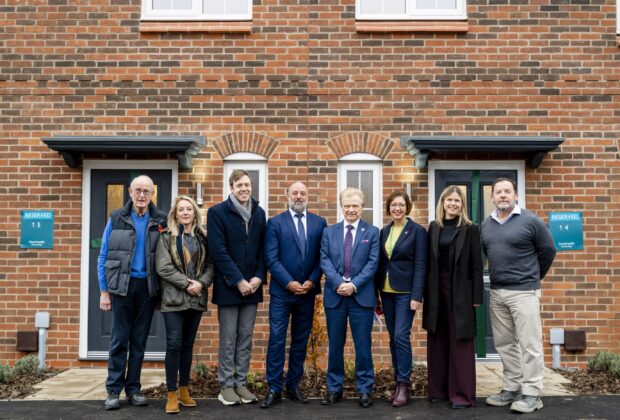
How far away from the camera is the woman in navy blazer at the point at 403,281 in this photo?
5590mm

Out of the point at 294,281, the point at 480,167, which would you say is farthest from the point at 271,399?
the point at 480,167

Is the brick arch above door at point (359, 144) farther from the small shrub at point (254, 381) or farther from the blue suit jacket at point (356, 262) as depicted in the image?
the small shrub at point (254, 381)

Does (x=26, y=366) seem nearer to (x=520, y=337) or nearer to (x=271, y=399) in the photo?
(x=271, y=399)

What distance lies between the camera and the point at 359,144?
7.57 meters

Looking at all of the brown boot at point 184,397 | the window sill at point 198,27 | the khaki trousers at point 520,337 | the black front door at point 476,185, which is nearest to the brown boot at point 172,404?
the brown boot at point 184,397

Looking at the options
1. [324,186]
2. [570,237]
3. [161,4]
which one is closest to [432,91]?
[324,186]

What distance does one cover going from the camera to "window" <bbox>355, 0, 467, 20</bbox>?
7.71m

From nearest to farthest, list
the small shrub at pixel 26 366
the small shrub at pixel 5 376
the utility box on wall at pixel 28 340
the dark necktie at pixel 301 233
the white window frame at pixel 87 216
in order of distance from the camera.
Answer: the dark necktie at pixel 301 233, the small shrub at pixel 5 376, the small shrub at pixel 26 366, the utility box on wall at pixel 28 340, the white window frame at pixel 87 216

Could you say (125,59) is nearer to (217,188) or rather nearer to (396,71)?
(217,188)

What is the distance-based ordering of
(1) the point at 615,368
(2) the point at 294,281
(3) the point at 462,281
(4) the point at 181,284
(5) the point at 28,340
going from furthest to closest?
1. (5) the point at 28,340
2. (1) the point at 615,368
3. (2) the point at 294,281
4. (3) the point at 462,281
5. (4) the point at 181,284

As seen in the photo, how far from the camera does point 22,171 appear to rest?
298 inches

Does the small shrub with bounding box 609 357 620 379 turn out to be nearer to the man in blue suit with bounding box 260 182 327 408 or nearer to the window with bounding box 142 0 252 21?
the man in blue suit with bounding box 260 182 327 408

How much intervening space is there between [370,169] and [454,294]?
2497 millimetres

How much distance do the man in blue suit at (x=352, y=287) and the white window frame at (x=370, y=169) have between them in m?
1.92
